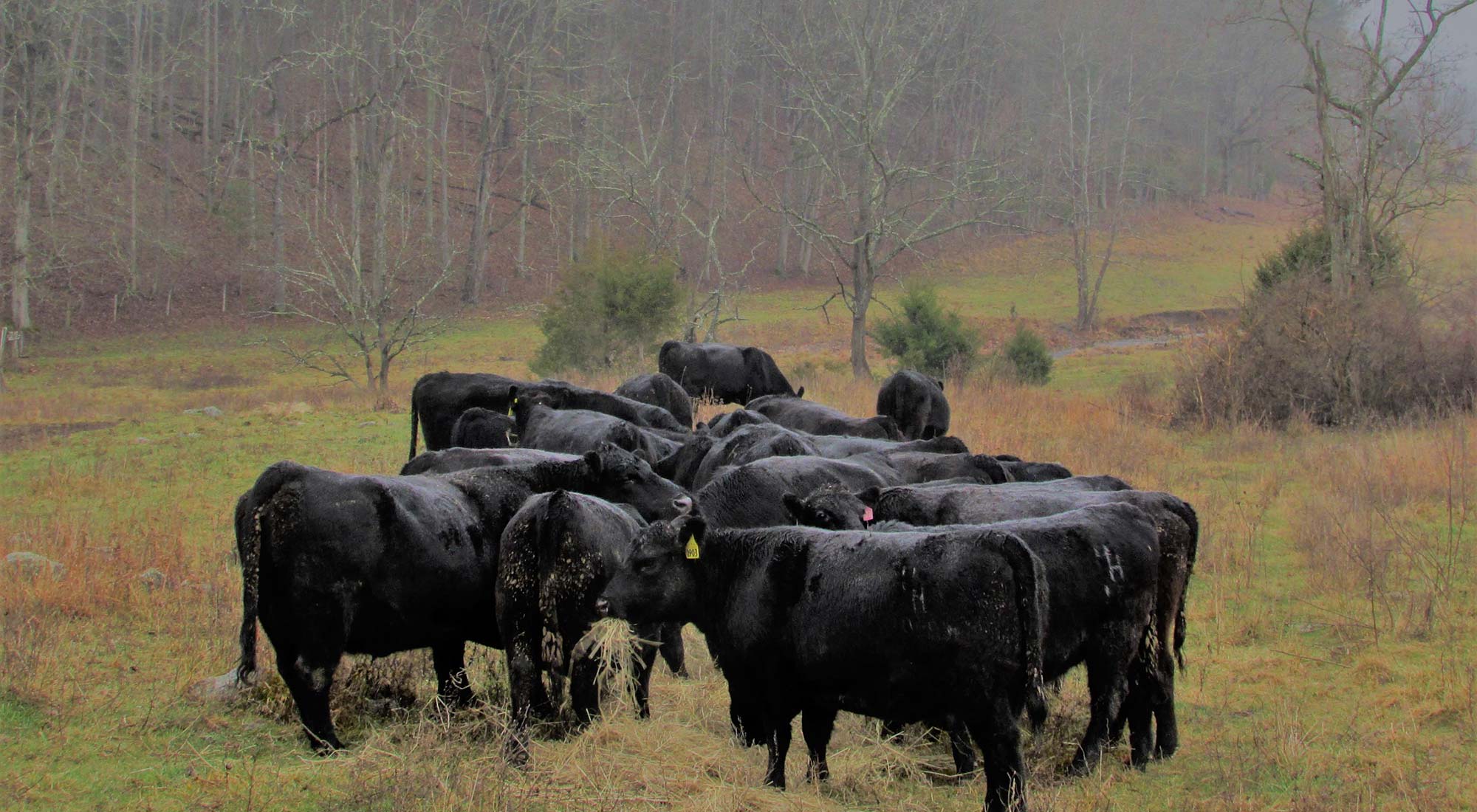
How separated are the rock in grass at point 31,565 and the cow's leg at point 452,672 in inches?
162

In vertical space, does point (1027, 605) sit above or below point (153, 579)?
above

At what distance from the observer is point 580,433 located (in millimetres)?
14094

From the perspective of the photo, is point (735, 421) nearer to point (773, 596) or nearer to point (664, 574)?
point (664, 574)

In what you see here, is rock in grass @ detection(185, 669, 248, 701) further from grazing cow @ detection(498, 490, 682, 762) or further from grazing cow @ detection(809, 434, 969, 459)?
grazing cow @ detection(809, 434, 969, 459)

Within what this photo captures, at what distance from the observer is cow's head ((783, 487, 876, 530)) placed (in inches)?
329

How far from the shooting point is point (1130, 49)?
198ft

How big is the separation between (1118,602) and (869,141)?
84.1 feet

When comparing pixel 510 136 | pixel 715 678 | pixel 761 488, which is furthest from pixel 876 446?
pixel 510 136

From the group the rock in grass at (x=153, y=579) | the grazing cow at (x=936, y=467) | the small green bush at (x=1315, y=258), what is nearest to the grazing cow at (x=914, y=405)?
the grazing cow at (x=936, y=467)

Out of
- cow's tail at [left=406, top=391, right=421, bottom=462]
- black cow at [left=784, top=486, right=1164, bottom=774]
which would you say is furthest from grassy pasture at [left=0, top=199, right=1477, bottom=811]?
cow's tail at [left=406, top=391, right=421, bottom=462]

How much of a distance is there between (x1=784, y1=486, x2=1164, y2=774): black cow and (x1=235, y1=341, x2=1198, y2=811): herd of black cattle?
0.02 meters

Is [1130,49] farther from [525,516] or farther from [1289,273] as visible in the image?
[525,516]

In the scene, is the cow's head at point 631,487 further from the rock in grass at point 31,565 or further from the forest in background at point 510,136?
the forest in background at point 510,136

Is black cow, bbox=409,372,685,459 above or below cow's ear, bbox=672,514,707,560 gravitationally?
below
